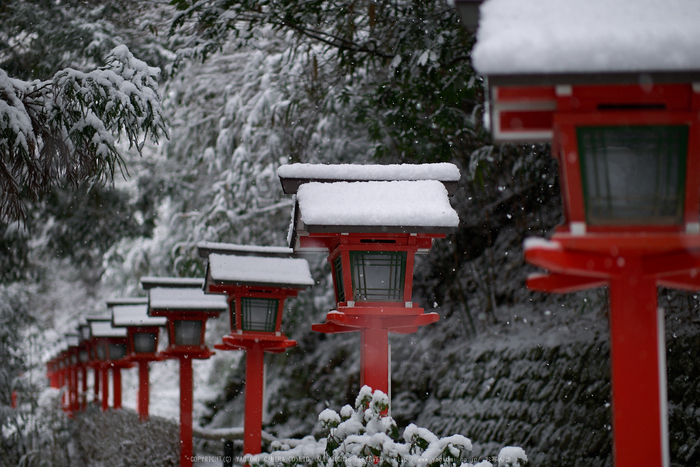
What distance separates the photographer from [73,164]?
531 cm

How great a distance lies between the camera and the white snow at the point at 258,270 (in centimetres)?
716

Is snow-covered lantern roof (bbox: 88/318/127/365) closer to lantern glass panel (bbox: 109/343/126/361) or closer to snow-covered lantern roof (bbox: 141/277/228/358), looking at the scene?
lantern glass panel (bbox: 109/343/126/361)

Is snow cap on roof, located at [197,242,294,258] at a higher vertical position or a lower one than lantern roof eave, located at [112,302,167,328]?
higher

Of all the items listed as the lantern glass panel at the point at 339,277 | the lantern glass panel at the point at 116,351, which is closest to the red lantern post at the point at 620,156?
the lantern glass panel at the point at 339,277

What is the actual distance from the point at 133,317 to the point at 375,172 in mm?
→ 6887

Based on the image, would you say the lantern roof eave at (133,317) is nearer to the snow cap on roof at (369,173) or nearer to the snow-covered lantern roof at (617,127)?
the snow cap on roof at (369,173)

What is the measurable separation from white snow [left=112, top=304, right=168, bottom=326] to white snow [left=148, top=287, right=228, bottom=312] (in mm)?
1867

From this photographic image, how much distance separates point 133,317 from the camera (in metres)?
10.8

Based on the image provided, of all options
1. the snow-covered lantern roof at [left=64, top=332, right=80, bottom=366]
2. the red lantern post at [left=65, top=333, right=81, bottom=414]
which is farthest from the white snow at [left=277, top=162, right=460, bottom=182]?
the snow-covered lantern roof at [left=64, top=332, right=80, bottom=366]

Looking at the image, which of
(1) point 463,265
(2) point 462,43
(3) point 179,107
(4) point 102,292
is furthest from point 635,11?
(4) point 102,292

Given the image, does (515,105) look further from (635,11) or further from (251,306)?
(251,306)

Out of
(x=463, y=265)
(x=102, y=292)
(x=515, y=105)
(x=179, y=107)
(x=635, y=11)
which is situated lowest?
(x=102, y=292)

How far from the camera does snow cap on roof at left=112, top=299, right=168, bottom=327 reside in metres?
10.6

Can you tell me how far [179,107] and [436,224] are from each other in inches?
402
